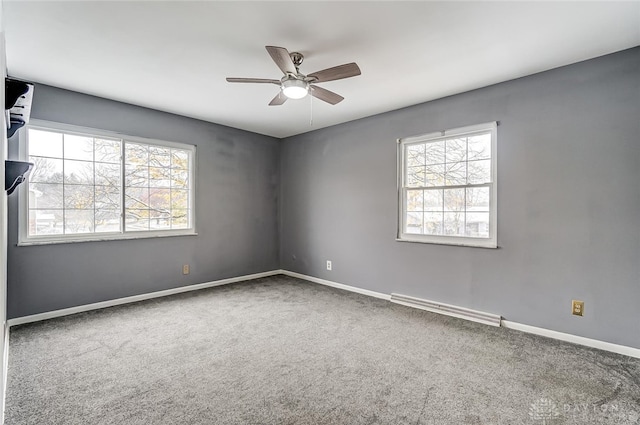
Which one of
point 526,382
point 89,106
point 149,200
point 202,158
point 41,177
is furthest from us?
point 202,158

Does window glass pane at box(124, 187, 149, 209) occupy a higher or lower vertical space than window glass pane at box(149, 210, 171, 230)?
higher

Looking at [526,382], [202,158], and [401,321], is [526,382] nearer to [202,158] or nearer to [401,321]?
[401,321]

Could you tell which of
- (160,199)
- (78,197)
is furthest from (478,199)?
(78,197)

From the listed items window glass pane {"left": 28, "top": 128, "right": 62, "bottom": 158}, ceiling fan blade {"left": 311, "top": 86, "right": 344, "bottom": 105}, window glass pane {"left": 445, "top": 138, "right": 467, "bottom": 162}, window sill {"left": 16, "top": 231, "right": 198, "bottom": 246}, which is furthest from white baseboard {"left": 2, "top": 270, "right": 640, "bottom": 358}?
ceiling fan blade {"left": 311, "top": 86, "right": 344, "bottom": 105}

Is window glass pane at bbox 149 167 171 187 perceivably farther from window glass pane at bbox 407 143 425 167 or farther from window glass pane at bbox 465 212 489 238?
window glass pane at bbox 465 212 489 238

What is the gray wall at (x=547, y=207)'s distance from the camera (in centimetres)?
257

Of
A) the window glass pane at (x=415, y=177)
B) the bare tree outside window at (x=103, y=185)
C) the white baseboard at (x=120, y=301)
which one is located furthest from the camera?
the window glass pane at (x=415, y=177)

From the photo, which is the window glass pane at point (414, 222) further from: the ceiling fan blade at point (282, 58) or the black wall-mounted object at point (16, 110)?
the black wall-mounted object at point (16, 110)

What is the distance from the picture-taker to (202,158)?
4574mm

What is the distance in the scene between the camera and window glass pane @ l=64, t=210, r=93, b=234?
136 inches

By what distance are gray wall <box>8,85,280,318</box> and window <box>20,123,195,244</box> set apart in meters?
0.11

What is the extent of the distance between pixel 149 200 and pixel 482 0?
13.4ft

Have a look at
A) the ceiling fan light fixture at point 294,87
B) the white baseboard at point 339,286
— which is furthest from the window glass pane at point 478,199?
the ceiling fan light fixture at point 294,87

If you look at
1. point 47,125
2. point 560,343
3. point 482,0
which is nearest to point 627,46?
point 482,0
